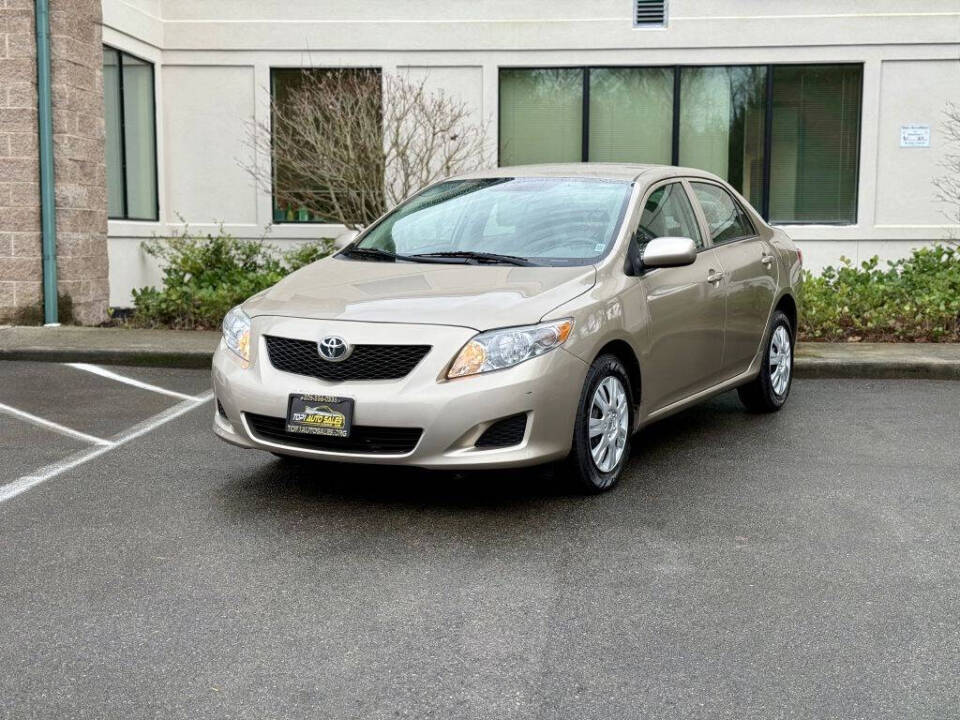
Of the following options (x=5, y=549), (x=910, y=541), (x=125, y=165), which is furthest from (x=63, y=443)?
(x=125, y=165)

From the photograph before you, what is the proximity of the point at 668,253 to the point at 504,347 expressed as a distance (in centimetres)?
124

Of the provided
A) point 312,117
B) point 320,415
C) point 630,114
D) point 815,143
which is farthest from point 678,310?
point 815,143

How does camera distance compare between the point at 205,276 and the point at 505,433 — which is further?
the point at 205,276

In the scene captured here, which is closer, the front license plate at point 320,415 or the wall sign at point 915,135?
the front license plate at point 320,415

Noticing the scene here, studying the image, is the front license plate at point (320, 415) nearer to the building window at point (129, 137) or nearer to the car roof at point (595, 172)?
the car roof at point (595, 172)

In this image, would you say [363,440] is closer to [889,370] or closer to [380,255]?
[380,255]

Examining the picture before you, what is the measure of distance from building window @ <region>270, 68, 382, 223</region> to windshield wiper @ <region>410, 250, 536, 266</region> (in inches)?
285

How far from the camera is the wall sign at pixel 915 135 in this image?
1510cm

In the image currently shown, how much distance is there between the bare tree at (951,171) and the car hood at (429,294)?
10.5 meters

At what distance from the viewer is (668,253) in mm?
6160

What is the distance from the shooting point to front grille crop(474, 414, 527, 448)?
5348 mm

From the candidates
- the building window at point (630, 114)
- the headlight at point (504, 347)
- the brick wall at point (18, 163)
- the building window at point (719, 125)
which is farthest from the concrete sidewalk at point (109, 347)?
the building window at point (630, 114)

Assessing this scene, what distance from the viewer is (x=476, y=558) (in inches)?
193

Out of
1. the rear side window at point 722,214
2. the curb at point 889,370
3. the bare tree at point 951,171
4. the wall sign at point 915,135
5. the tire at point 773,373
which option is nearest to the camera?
the rear side window at point 722,214
